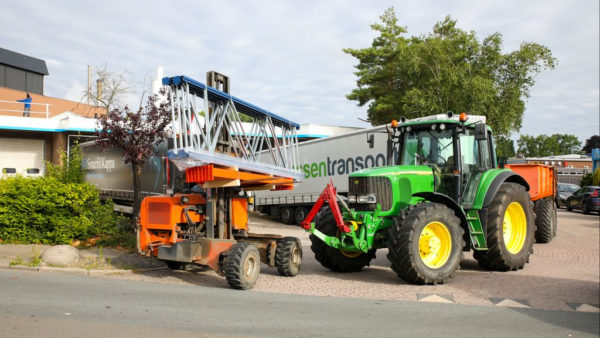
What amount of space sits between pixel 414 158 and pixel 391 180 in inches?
49.2

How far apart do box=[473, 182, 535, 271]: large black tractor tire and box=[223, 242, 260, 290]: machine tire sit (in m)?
4.43

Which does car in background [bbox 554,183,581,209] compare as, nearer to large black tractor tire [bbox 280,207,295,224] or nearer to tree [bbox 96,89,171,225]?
large black tractor tire [bbox 280,207,295,224]

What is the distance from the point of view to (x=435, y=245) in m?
8.47

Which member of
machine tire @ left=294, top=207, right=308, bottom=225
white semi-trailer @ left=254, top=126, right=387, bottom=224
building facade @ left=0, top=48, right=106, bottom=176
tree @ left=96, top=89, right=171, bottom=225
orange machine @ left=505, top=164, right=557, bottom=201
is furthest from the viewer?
building facade @ left=0, top=48, right=106, bottom=176

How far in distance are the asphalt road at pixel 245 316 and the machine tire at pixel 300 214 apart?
44.5 ft

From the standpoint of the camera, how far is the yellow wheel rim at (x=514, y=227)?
984 cm

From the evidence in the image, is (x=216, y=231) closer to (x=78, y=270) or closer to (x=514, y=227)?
(x=78, y=270)

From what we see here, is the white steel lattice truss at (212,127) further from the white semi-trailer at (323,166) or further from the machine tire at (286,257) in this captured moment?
the white semi-trailer at (323,166)

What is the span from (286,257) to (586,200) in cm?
2263

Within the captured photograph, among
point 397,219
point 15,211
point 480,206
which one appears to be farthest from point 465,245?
point 15,211

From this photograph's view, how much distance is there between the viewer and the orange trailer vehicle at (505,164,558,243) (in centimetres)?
1404

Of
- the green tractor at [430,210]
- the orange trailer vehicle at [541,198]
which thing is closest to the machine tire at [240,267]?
the green tractor at [430,210]

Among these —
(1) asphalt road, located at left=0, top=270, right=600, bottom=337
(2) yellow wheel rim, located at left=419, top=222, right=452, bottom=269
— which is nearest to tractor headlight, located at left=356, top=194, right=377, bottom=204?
(2) yellow wheel rim, located at left=419, top=222, right=452, bottom=269

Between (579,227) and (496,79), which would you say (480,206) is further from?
(496,79)
